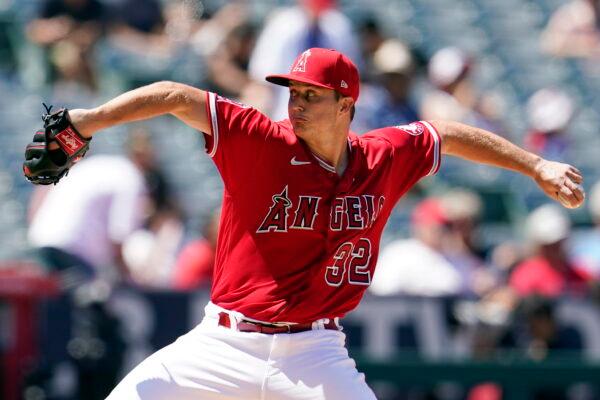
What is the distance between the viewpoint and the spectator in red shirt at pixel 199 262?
A: 8055 millimetres

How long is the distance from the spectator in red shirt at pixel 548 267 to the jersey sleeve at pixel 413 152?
10.6 feet

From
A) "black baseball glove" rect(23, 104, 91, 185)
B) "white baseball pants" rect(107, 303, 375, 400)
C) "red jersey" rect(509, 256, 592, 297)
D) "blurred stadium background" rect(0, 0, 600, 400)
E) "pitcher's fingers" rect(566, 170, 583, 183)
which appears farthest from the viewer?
"red jersey" rect(509, 256, 592, 297)

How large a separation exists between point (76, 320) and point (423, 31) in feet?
18.2

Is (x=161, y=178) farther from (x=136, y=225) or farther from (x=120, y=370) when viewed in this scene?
(x=120, y=370)

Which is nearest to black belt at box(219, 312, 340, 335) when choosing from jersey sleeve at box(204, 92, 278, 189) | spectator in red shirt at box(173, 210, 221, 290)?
jersey sleeve at box(204, 92, 278, 189)

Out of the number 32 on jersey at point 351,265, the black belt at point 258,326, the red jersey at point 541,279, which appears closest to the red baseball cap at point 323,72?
the number 32 on jersey at point 351,265

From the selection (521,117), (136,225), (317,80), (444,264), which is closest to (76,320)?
(136,225)

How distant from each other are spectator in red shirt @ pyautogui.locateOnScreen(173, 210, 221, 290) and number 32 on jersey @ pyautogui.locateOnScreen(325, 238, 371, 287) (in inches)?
122

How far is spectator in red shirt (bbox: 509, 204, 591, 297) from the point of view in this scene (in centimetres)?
838

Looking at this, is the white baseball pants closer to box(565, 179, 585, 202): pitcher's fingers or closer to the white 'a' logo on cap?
the white 'a' logo on cap

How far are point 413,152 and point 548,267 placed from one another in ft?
11.7

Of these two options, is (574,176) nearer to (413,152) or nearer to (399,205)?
(413,152)

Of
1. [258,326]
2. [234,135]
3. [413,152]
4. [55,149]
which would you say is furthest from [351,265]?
[55,149]

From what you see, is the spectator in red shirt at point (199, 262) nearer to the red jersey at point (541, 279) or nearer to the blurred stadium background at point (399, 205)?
the blurred stadium background at point (399, 205)
